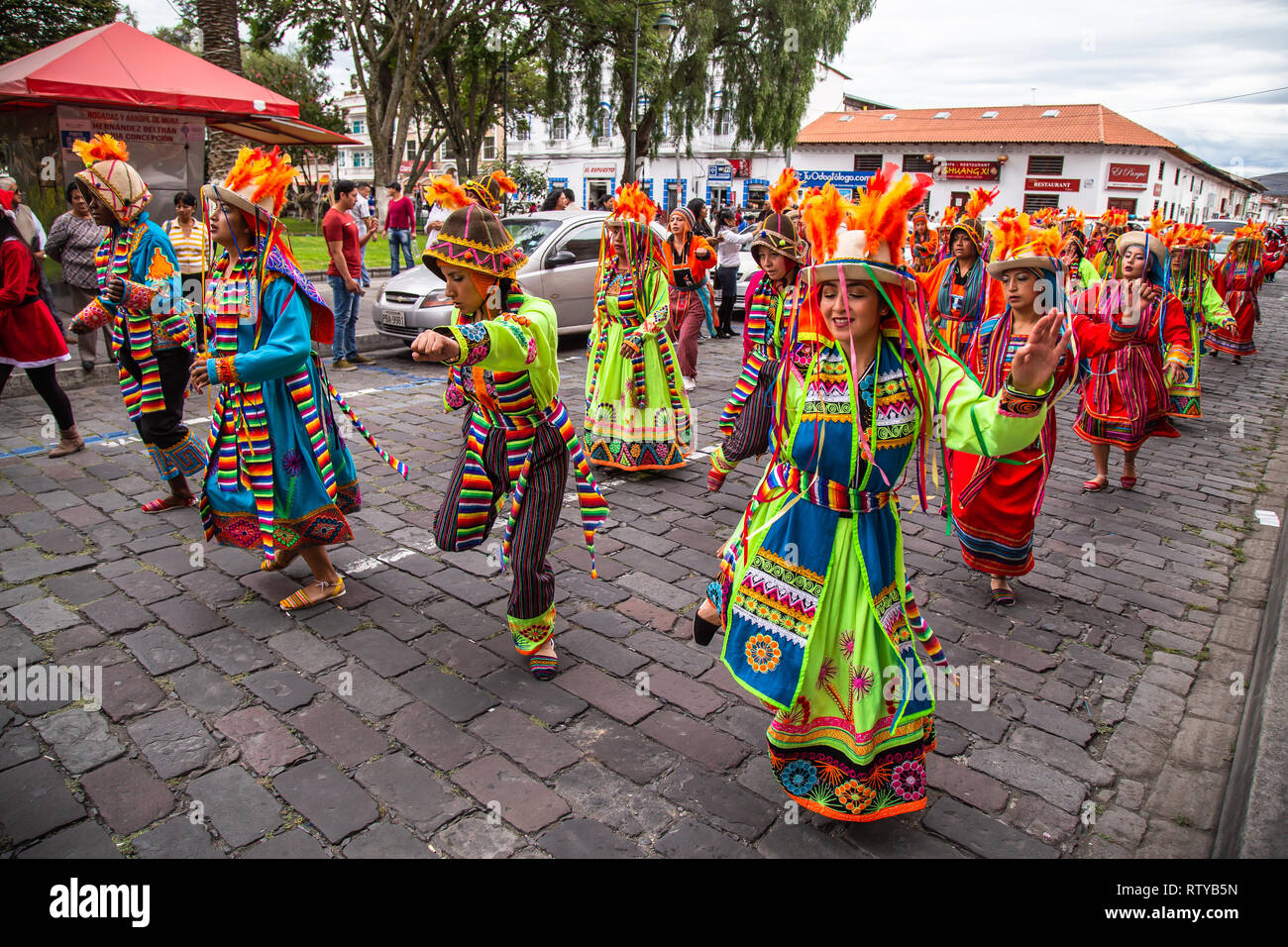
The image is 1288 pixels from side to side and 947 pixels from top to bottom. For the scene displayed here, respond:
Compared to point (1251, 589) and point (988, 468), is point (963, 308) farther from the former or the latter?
point (1251, 589)

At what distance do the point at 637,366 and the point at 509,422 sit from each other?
3110 millimetres

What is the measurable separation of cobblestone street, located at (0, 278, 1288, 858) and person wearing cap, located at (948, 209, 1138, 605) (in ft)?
0.97

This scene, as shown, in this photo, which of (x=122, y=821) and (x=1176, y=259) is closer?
(x=122, y=821)

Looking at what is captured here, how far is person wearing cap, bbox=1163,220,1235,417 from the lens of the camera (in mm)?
8359

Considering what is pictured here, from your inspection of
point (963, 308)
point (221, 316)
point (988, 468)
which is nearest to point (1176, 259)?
point (963, 308)

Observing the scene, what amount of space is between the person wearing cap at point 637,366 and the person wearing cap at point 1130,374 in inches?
136

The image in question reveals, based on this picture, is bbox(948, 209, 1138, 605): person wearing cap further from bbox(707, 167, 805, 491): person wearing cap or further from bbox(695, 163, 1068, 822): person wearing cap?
bbox(695, 163, 1068, 822): person wearing cap

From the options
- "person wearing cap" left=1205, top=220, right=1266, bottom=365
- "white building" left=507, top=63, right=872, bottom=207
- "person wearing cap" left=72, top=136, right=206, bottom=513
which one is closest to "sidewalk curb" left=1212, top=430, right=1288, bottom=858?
"person wearing cap" left=72, top=136, right=206, bottom=513

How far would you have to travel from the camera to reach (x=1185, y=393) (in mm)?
8367

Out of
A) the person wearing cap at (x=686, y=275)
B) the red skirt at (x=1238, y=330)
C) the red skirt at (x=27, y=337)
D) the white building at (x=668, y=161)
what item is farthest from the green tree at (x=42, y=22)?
the red skirt at (x=1238, y=330)

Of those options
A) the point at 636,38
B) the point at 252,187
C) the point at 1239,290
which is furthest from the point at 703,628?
the point at 636,38

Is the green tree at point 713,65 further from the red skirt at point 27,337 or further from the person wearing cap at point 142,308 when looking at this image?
the person wearing cap at point 142,308

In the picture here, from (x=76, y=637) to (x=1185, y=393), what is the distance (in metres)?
9.39

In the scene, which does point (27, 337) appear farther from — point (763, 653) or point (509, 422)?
point (763, 653)
